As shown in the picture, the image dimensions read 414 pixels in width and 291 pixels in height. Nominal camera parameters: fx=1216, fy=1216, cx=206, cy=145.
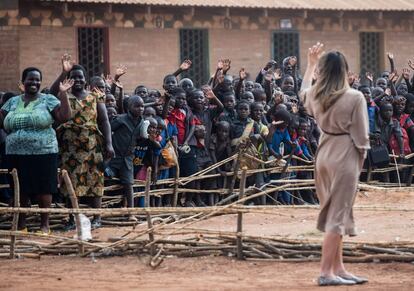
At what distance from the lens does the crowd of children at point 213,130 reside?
13211 millimetres

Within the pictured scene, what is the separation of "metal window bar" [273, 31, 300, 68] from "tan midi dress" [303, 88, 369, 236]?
16.5 m

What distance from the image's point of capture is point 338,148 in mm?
8805

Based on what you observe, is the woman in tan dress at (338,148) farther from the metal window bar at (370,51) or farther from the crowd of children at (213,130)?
the metal window bar at (370,51)

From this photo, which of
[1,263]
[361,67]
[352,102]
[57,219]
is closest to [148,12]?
[361,67]

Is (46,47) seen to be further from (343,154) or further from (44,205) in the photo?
(343,154)

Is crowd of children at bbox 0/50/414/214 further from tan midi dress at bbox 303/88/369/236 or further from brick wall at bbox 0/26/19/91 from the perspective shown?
brick wall at bbox 0/26/19/91

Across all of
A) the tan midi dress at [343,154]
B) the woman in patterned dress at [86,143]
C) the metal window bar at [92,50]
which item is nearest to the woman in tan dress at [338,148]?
the tan midi dress at [343,154]

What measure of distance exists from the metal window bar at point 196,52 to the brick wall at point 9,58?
4112 millimetres

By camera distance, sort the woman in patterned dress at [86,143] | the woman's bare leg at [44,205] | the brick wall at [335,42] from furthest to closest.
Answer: the brick wall at [335,42] → the woman in patterned dress at [86,143] → the woman's bare leg at [44,205]

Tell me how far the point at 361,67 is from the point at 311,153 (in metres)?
11.7

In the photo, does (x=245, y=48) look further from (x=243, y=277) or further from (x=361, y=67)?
(x=243, y=277)

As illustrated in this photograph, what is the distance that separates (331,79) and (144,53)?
48.0 feet

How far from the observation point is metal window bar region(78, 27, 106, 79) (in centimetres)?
2253

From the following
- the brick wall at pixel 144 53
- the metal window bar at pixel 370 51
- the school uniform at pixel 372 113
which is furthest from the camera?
the metal window bar at pixel 370 51
